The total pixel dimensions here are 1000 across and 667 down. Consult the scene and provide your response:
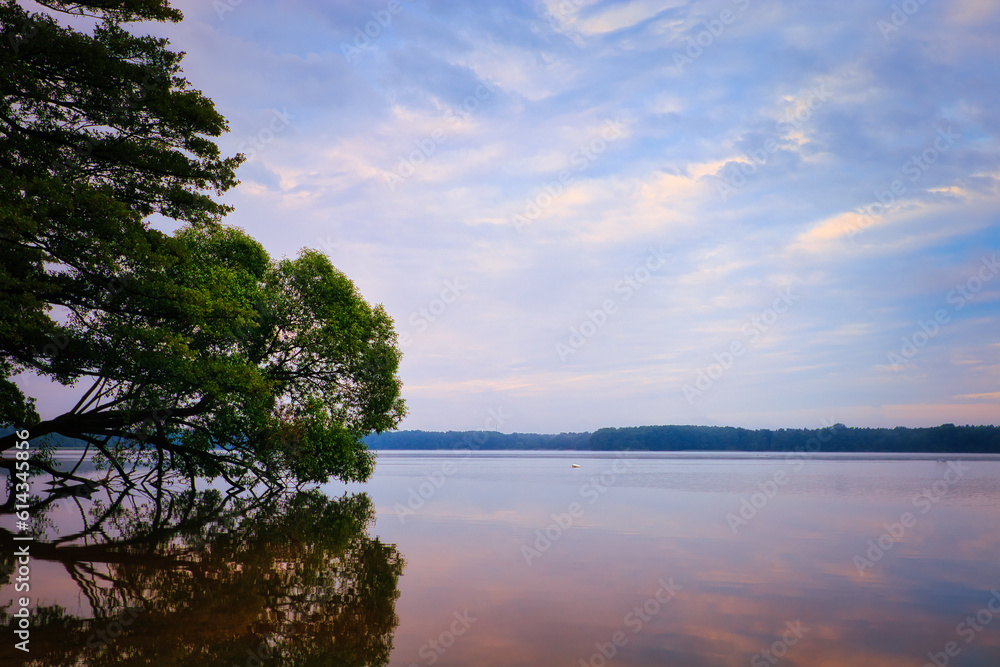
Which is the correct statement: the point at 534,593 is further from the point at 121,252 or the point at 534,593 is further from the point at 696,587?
the point at 121,252

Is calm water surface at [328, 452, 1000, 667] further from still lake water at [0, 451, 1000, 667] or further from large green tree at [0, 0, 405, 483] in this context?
large green tree at [0, 0, 405, 483]

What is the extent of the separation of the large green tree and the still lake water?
223 inches

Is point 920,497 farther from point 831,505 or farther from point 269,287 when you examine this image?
point 269,287

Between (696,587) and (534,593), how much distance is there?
10.5 feet

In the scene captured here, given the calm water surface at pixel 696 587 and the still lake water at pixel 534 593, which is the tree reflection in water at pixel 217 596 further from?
the calm water surface at pixel 696 587

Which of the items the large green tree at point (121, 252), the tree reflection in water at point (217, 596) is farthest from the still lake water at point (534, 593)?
the large green tree at point (121, 252)

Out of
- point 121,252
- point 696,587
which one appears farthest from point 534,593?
point 121,252

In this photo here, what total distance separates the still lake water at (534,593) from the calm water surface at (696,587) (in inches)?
2.2

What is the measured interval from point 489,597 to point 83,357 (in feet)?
58.4

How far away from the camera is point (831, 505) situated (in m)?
28.9

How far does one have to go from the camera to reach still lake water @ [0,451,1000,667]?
26.5 ft

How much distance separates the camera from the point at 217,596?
1022cm

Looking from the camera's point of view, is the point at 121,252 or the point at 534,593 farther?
the point at 121,252

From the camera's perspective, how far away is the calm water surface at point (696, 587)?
8391 mm
